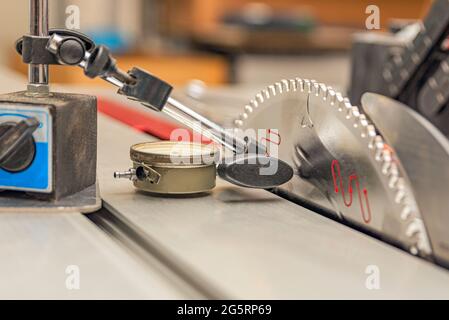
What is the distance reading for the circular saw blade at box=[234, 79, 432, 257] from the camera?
1.99 ft

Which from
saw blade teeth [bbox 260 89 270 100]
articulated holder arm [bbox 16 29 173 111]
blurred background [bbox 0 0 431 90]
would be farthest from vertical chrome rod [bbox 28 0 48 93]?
blurred background [bbox 0 0 431 90]

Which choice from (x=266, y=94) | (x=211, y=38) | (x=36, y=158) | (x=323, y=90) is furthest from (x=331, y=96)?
(x=211, y=38)

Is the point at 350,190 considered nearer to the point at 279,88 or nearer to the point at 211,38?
the point at 279,88

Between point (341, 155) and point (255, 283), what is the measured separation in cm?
20

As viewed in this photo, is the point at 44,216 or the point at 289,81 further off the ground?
the point at 289,81

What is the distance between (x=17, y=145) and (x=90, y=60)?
10 cm

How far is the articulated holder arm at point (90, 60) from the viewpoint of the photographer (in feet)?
2.36

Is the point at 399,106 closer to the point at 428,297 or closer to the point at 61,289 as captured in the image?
the point at 428,297

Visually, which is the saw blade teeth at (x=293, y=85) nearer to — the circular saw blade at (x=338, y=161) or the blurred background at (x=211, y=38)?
the circular saw blade at (x=338, y=161)

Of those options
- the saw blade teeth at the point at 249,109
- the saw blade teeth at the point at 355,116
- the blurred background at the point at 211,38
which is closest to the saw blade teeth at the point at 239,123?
the saw blade teeth at the point at 249,109

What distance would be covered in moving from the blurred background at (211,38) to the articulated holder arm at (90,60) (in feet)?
8.53

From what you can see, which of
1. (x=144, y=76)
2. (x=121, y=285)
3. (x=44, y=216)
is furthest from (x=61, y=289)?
(x=144, y=76)

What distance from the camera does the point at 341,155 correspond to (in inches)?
26.8

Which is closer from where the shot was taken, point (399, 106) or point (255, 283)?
point (255, 283)
